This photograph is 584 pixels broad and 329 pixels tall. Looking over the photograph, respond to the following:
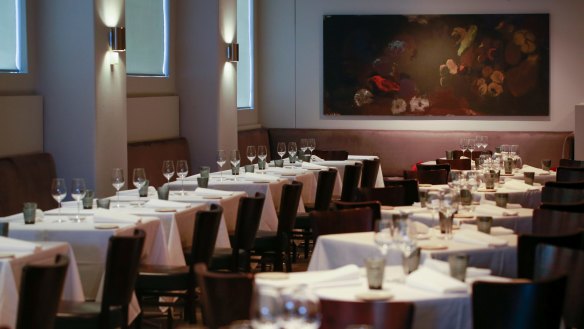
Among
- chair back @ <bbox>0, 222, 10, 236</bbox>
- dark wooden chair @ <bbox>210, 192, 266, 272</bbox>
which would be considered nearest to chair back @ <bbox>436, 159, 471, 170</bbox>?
dark wooden chair @ <bbox>210, 192, 266, 272</bbox>

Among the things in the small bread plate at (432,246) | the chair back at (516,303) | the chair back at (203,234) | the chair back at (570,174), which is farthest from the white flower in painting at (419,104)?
the chair back at (516,303)

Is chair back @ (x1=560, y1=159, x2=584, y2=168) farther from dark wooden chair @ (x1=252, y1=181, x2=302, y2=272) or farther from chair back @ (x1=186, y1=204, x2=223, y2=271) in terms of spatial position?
chair back @ (x1=186, y1=204, x2=223, y2=271)

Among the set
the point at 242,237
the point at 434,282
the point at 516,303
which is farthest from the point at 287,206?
the point at 516,303

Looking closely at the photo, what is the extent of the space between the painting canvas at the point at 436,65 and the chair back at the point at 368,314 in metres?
11.9

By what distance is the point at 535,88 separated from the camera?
48.9ft

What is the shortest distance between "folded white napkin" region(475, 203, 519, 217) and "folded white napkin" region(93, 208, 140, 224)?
2216 mm

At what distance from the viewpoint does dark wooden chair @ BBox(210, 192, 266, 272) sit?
23.2ft

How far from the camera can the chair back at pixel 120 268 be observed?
5.29m

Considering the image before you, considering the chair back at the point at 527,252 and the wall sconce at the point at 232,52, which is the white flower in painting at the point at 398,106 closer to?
the wall sconce at the point at 232,52

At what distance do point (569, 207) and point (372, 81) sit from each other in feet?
28.3

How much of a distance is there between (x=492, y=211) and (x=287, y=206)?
1815 mm

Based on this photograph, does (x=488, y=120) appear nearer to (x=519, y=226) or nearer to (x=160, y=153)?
(x=160, y=153)

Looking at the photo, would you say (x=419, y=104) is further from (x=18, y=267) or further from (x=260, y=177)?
(x=18, y=267)

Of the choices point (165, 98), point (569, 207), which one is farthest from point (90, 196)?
point (165, 98)
